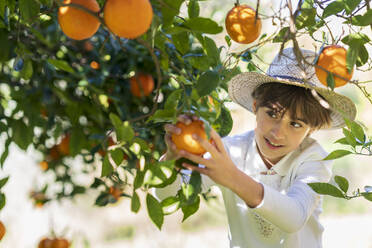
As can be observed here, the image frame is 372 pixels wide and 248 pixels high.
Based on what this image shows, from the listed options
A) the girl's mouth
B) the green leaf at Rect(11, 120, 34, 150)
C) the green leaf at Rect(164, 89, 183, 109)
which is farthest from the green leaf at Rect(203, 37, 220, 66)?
the green leaf at Rect(11, 120, 34, 150)

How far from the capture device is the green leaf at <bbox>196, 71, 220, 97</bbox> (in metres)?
0.62

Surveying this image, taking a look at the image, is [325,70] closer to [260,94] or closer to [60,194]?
[260,94]

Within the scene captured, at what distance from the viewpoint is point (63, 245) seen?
1.47 metres

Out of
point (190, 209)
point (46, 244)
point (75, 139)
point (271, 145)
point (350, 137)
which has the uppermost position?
point (350, 137)

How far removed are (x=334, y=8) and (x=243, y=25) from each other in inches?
5.2

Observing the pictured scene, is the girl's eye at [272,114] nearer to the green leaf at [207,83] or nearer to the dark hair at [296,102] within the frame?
the dark hair at [296,102]

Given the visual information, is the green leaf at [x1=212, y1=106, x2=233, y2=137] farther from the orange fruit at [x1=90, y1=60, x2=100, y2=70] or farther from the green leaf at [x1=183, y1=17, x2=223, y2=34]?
the orange fruit at [x1=90, y1=60, x2=100, y2=70]

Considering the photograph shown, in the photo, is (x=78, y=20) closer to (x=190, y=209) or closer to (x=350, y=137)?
(x=190, y=209)

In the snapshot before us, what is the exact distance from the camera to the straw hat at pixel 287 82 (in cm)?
104

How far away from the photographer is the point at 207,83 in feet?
2.05

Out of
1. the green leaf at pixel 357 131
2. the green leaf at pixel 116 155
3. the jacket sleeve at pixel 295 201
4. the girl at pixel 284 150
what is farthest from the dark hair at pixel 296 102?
the green leaf at pixel 116 155

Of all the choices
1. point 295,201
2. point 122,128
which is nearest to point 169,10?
point 122,128

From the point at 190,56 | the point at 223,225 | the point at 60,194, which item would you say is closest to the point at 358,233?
the point at 223,225

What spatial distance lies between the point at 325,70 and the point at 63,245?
1069mm
